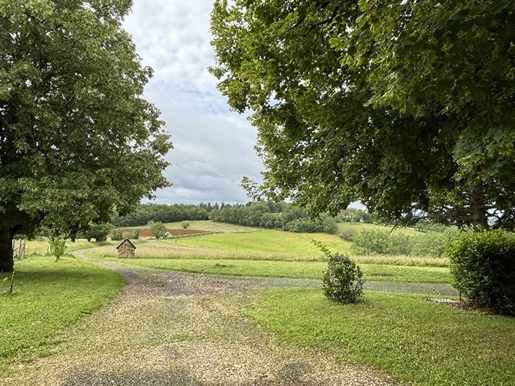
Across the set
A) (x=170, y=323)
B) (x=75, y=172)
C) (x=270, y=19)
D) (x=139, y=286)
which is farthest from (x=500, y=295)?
(x=75, y=172)

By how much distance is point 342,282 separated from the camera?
1188cm

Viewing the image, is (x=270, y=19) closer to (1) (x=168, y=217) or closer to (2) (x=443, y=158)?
(2) (x=443, y=158)

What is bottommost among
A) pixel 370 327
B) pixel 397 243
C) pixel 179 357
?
pixel 179 357

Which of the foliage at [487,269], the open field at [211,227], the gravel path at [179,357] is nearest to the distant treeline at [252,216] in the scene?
the open field at [211,227]

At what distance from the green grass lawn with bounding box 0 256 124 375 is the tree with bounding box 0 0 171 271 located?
2.58m

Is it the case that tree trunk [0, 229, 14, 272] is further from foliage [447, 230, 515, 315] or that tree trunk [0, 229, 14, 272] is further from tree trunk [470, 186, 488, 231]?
tree trunk [470, 186, 488, 231]

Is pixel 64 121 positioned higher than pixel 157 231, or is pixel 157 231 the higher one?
pixel 64 121

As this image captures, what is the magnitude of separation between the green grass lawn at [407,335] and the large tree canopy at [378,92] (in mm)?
2955

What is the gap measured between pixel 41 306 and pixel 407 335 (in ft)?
34.1

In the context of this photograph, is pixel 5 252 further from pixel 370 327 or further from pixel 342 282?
pixel 370 327

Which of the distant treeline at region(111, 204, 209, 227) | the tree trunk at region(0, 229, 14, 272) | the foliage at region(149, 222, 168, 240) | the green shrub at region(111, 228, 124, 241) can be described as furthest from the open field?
the tree trunk at region(0, 229, 14, 272)

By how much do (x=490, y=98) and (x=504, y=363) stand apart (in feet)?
16.1

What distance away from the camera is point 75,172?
15.3 meters

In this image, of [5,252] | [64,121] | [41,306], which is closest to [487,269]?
[41,306]
